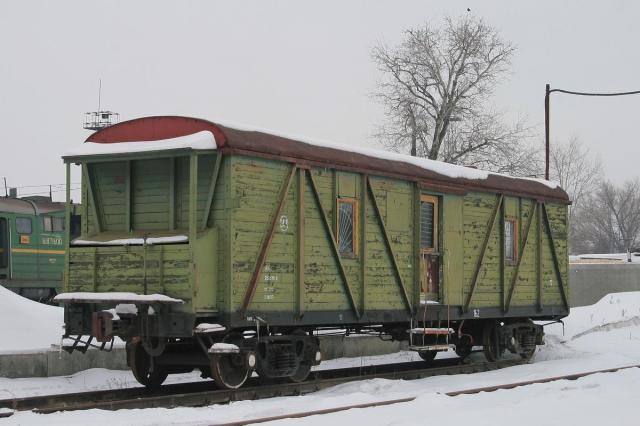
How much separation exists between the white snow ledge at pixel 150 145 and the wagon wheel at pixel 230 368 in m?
2.50

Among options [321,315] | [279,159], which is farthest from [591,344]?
[279,159]

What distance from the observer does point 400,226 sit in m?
15.0

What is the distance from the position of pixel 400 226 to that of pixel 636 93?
1643 cm

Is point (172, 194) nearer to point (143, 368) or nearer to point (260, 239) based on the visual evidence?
point (260, 239)

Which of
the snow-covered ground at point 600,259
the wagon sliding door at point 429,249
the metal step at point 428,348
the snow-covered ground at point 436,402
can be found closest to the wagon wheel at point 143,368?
the snow-covered ground at point 436,402

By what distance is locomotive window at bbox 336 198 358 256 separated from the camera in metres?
13.9

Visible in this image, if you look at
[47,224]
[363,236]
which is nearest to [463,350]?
[363,236]

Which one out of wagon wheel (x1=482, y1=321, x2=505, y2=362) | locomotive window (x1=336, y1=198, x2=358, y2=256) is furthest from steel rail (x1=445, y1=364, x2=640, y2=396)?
locomotive window (x1=336, y1=198, x2=358, y2=256)

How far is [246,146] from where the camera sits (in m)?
11.9

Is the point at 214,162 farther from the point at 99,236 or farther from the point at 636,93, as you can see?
the point at 636,93

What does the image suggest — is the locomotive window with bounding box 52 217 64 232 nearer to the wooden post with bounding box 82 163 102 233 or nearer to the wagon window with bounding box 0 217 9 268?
the wagon window with bounding box 0 217 9 268

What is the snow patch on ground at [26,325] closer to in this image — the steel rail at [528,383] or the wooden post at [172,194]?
the wooden post at [172,194]

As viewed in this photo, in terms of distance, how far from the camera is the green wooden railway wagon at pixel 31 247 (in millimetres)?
24688

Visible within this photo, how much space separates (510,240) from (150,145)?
8.42 metres
